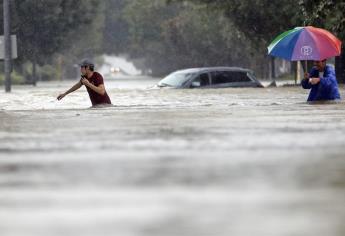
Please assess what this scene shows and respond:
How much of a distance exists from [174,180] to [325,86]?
12337 millimetres

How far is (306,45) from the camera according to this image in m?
19.8

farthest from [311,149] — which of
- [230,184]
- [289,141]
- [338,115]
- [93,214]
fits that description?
[338,115]

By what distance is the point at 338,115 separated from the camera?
45.6 ft

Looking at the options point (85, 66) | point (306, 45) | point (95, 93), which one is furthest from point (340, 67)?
point (85, 66)

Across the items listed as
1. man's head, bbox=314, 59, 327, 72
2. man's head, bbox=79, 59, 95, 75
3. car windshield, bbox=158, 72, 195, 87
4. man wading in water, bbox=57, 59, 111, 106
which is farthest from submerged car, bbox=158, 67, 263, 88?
man's head, bbox=79, 59, 95, 75

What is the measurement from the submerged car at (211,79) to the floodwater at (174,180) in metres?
20.3

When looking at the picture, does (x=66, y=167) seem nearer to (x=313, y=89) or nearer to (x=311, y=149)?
(x=311, y=149)

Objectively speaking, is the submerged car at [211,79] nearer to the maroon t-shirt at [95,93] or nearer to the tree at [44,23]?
the maroon t-shirt at [95,93]

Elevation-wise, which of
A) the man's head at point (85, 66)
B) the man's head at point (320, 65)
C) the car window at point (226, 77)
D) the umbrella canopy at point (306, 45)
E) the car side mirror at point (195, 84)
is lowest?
the car side mirror at point (195, 84)

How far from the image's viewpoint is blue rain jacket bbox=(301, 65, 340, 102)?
60.0ft

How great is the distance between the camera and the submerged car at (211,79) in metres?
32.2

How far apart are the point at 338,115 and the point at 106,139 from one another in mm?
4888

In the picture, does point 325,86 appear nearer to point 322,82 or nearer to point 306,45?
point 322,82

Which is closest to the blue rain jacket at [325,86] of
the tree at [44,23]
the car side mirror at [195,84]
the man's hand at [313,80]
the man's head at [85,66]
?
the man's hand at [313,80]
